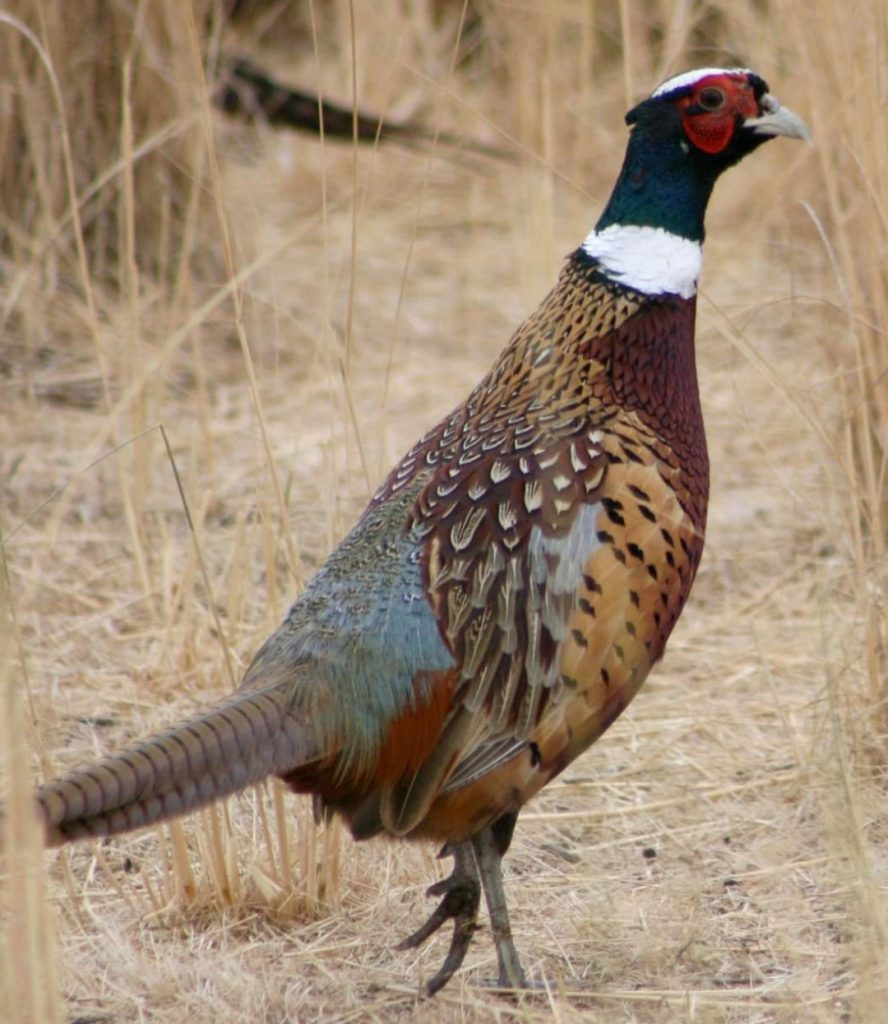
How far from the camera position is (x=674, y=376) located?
3121 millimetres

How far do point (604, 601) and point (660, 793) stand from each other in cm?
118

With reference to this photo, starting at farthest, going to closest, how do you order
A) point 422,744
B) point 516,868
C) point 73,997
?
point 516,868 → point 73,997 → point 422,744

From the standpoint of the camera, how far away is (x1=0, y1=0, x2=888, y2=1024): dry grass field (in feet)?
10.2

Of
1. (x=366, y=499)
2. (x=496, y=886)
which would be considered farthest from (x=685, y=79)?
(x=496, y=886)

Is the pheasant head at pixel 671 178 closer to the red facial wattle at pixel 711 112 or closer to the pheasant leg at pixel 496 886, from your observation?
the red facial wattle at pixel 711 112

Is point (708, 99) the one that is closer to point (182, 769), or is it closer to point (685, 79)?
point (685, 79)

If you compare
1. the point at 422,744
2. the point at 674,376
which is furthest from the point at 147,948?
the point at 674,376

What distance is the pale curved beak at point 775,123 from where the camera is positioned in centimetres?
323

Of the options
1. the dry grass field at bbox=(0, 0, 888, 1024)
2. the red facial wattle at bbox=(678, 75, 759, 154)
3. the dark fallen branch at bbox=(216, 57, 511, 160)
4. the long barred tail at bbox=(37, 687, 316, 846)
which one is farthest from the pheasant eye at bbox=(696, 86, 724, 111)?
the dark fallen branch at bbox=(216, 57, 511, 160)

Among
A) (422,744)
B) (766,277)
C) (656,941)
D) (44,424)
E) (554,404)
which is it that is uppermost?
(766,277)

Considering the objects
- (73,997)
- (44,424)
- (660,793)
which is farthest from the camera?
(44,424)

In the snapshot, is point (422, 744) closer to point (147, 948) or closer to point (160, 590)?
point (147, 948)

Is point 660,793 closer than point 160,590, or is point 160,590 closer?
point 660,793

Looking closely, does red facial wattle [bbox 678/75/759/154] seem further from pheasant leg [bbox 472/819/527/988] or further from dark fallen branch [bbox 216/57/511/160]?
dark fallen branch [bbox 216/57/511/160]
